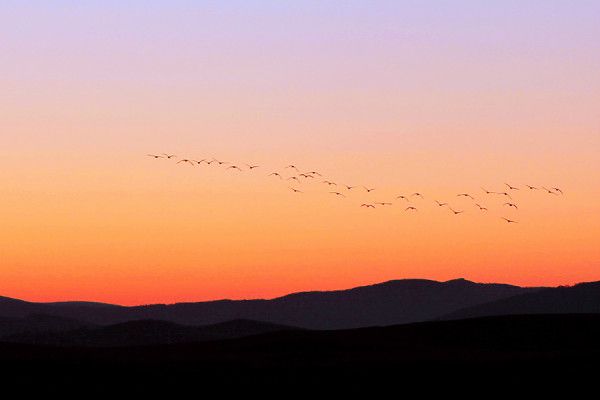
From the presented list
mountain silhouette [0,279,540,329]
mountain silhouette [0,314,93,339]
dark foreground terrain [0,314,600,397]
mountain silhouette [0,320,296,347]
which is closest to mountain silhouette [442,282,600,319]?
mountain silhouette [0,320,296,347]

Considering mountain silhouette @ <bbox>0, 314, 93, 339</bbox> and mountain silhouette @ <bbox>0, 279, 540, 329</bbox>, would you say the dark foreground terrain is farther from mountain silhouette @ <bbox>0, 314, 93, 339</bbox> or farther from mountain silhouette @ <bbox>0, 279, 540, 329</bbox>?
mountain silhouette @ <bbox>0, 279, 540, 329</bbox>

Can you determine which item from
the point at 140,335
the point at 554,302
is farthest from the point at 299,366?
the point at 554,302

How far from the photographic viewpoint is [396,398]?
32.8m

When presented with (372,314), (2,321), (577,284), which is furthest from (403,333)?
(372,314)

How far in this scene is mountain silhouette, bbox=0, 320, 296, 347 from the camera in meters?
87.3

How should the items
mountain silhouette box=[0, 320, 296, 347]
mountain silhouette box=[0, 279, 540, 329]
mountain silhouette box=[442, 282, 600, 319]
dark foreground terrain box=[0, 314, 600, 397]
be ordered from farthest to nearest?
mountain silhouette box=[0, 279, 540, 329] < mountain silhouette box=[442, 282, 600, 319] < mountain silhouette box=[0, 320, 296, 347] < dark foreground terrain box=[0, 314, 600, 397]

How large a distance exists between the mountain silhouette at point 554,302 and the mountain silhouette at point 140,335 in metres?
31.7

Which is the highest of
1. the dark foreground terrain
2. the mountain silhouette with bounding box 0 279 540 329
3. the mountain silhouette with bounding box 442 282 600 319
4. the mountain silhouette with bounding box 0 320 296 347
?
the mountain silhouette with bounding box 0 279 540 329

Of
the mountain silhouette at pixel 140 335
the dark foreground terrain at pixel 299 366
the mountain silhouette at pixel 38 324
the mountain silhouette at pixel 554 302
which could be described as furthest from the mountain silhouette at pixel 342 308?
the dark foreground terrain at pixel 299 366

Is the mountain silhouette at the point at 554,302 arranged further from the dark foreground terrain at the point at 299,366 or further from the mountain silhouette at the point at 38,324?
the dark foreground terrain at the point at 299,366

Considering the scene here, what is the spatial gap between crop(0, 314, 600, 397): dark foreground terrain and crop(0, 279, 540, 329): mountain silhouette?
128832mm

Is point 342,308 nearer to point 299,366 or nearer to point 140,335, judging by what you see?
point 140,335

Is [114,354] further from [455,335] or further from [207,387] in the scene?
[455,335]

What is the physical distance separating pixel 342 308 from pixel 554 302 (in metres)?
67.9
